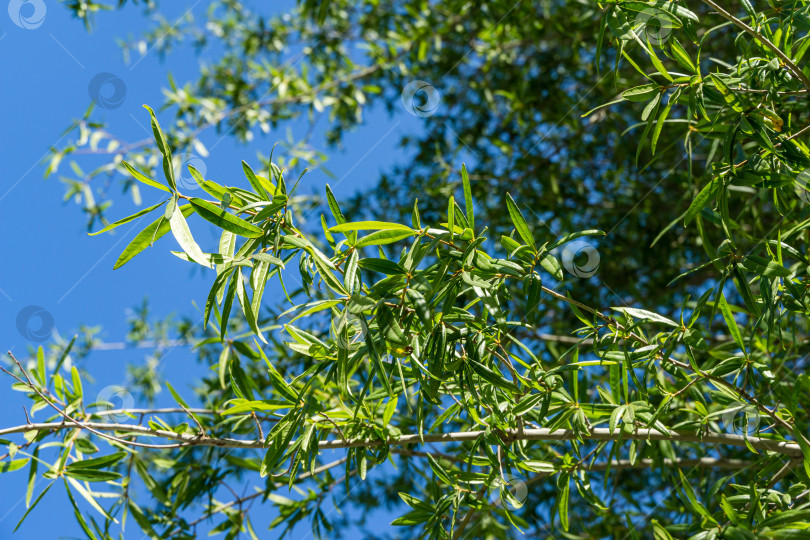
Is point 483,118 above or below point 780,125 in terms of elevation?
above

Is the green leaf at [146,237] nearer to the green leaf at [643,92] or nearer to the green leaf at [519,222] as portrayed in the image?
the green leaf at [519,222]

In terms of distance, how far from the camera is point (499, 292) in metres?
1.00

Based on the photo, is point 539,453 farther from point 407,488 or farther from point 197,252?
point 197,252

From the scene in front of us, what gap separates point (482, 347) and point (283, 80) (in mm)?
1868

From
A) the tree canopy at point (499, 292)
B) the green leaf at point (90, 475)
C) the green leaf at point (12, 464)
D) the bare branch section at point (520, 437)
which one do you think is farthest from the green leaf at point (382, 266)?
the green leaf at point (12, 464)

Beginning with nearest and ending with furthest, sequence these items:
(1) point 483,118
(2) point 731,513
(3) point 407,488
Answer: (2) point 731,513 < (3) point 407,488 < (1) point 483,118

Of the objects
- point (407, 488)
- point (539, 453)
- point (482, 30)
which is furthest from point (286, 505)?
point (482, 30)

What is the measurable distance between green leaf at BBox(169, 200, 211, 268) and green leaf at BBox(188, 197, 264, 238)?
0.03 m

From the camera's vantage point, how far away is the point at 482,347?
966 mm

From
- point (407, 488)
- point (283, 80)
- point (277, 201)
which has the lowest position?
point (407, 488)

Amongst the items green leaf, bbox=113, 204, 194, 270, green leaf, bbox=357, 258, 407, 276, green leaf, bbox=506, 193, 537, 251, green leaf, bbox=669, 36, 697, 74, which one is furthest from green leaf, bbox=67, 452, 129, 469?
green leaf, bbox=669, 36, 697, 74

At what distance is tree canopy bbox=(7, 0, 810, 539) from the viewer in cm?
91

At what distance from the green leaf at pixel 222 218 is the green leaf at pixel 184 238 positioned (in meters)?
0.03

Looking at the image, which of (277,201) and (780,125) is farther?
(780,125)
